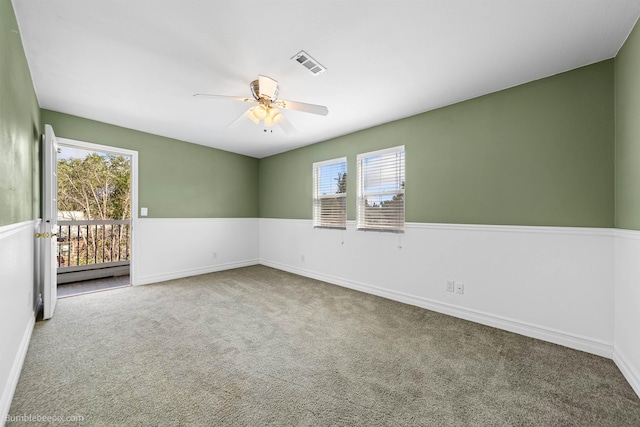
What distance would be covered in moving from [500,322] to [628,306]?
942 mm

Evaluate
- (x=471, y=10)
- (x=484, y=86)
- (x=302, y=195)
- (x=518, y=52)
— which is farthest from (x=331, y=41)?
(x=302, y=195)

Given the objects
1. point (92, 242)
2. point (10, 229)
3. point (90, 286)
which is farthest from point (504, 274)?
point (92, 242)

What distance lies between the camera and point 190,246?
15.1 feet

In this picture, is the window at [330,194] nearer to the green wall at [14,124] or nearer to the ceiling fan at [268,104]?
the ceiling fan at [268,104]

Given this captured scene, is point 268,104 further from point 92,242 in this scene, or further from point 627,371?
point 92,242

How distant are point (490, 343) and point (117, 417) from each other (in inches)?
109

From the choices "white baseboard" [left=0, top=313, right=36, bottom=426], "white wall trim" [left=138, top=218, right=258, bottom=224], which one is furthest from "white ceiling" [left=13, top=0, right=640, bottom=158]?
"white baseboard" [left=0, top=313, right=36, bottom=426]

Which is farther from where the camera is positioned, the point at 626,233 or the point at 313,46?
the point at 313,46

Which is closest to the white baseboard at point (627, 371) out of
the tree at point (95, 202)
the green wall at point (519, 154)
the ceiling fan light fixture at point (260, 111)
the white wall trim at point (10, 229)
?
the green wall at point (519, 154)

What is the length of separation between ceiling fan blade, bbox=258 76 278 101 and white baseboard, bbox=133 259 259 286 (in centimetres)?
349

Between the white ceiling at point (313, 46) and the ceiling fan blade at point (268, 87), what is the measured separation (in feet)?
0.27

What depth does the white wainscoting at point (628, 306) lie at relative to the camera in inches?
67.5

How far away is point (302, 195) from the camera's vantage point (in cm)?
478

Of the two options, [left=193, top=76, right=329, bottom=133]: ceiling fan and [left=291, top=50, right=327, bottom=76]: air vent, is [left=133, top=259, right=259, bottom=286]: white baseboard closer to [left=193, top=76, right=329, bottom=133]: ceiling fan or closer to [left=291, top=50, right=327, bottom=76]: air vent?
[left=193, top=76, right=329, bottom=133]: ceiling fan
